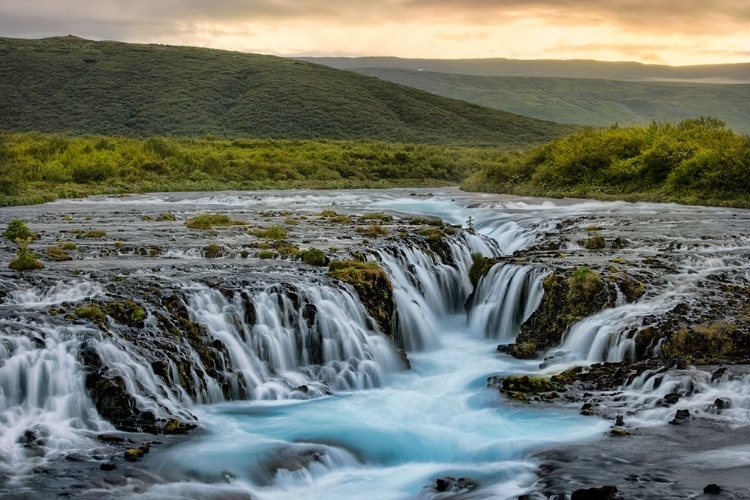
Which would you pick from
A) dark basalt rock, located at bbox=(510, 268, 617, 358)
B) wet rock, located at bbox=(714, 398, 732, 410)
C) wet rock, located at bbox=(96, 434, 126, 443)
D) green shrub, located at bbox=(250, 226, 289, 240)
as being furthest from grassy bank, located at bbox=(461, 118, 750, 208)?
wet rock, located at bbox=(96, 434, 126, 443)

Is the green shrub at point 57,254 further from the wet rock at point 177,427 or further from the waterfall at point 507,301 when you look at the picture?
the waterfall at point 507,301

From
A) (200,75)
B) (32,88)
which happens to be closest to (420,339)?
(32,88)

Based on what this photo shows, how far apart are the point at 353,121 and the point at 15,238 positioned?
10016 centimetres

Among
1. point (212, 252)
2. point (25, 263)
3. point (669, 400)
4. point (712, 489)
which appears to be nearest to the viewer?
point (712, 489)

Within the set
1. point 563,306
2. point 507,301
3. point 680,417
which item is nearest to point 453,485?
point 680,417

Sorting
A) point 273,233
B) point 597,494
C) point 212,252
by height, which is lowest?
point 597,494

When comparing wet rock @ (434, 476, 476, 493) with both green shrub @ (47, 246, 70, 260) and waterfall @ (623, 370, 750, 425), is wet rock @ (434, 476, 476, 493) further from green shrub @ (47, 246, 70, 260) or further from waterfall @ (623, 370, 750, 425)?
green shrub @ (47, 246, 70, 260)

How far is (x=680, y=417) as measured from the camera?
14.5 meters

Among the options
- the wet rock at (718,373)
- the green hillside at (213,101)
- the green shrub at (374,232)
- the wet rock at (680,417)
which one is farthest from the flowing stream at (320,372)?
the green hillside at (213,101)

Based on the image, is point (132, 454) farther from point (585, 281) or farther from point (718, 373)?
point (585, 281)

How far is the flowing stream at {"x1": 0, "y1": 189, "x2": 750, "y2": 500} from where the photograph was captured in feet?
43.8

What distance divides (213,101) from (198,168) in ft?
235

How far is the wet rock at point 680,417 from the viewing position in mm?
14346

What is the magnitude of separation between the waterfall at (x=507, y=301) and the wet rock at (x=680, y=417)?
7.82 m
